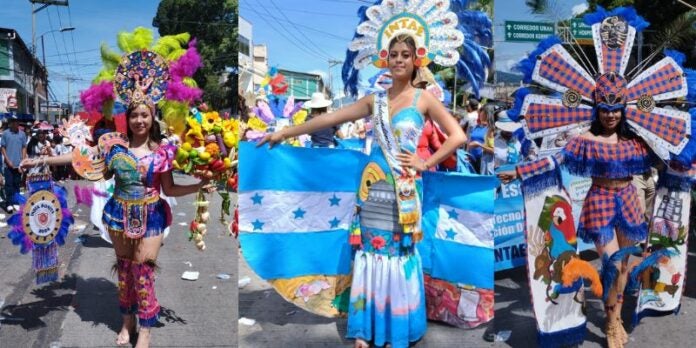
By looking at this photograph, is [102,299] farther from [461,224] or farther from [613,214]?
[613,214]

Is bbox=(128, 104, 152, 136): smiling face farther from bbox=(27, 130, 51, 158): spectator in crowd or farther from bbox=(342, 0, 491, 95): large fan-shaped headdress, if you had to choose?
bbox=(27, 130, 51, 158): spectator in crowd

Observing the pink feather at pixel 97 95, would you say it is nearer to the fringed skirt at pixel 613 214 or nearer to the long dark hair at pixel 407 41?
the long dark hair at pixel 407 41

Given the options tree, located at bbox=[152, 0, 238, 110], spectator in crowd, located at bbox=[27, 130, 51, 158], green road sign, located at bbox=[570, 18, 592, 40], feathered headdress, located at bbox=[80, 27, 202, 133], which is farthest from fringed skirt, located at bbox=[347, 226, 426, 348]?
spectator in crowd, located at bbox=[27, 130, 51, 158]

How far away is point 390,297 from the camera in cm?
342

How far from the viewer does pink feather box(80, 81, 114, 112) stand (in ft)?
12.3

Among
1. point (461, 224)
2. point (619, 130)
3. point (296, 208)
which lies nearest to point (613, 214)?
point (619, 130)

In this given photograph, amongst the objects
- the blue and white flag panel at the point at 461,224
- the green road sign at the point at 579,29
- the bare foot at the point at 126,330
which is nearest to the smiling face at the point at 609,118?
the green road sign at the point at 579,29

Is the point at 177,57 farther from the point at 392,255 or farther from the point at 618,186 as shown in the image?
the point at 618,186

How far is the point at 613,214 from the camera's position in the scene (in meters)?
3.81

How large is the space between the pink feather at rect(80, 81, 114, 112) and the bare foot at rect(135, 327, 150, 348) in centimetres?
151

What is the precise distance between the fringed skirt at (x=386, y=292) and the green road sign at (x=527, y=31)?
5.25ft

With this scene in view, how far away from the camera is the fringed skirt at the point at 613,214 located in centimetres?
381

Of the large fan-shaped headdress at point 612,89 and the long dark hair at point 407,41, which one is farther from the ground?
the long dark hair at point 407,41

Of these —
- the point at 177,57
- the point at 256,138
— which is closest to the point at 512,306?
the point at 256,138
